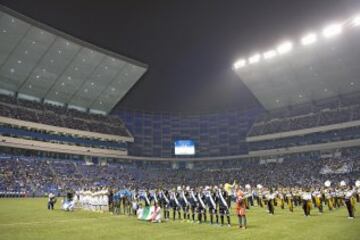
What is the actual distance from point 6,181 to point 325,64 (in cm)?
5817

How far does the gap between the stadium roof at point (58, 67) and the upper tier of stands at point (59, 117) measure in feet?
6.54

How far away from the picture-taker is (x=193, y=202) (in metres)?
22.3

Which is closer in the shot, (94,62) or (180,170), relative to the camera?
(94,62)

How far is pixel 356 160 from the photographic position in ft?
204

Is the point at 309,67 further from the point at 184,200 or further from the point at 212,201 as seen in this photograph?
the point at 212,201

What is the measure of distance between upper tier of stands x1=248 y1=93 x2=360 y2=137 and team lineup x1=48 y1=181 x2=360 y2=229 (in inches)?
1309

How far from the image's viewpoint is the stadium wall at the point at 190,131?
89.4m

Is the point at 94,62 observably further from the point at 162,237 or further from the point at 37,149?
the point at 162,237

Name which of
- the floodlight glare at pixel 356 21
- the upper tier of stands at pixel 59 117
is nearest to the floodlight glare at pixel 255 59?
the floodlight glare at pixel 356 21

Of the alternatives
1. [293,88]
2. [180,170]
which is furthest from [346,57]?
[180,170]

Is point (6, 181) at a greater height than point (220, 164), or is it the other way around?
point (220, 164)

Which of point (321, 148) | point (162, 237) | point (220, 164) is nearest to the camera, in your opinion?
point (162, 237)

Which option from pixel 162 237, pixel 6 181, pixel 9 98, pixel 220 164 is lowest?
pixel 162 237

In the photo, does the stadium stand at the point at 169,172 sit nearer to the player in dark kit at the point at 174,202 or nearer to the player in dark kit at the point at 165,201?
the player in dark kit at the point at 165,201
